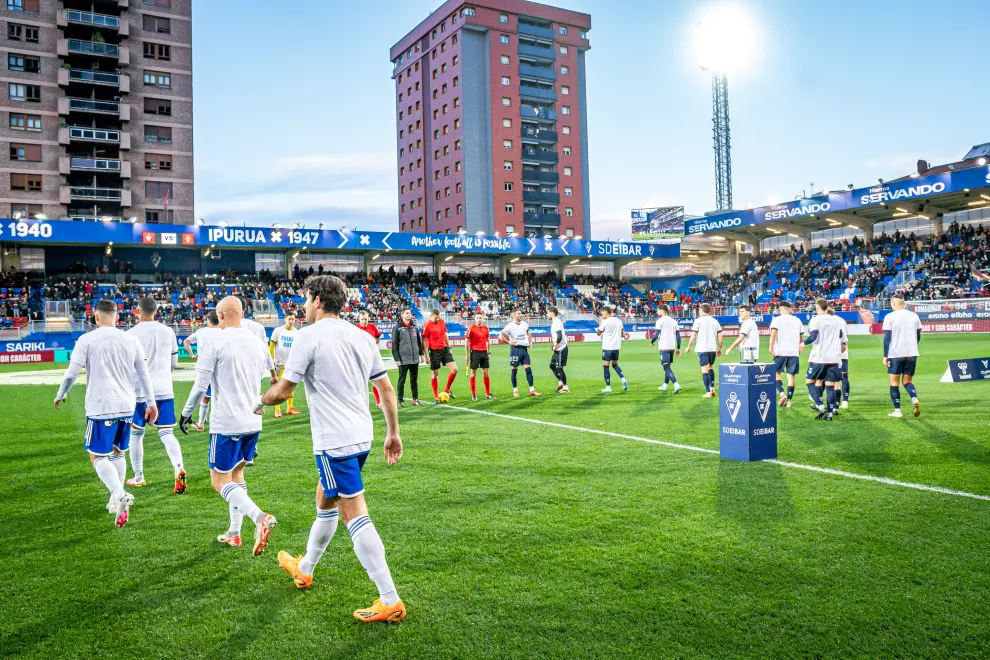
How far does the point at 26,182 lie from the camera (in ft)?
166

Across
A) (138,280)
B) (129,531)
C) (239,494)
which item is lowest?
(129,531)

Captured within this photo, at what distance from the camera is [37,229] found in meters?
39.5

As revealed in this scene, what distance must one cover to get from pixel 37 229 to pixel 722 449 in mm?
42282

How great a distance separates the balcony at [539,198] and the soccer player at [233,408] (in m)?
69.5

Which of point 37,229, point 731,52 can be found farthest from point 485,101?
point 37,229

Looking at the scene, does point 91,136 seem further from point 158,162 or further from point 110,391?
point 110,391

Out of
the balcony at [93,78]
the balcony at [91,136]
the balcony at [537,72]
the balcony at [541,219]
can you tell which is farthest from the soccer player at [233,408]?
the balcony at [537,72]

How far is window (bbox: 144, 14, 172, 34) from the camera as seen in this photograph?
54.7m

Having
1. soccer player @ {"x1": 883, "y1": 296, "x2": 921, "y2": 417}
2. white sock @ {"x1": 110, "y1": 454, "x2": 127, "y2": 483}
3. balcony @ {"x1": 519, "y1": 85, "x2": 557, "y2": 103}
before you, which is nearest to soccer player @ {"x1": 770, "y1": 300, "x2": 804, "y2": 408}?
soccer player @ {"x1": 883, "y1": 296, "x2": 921, "y2": 417}

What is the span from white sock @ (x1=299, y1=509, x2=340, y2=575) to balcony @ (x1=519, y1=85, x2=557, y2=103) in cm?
7488

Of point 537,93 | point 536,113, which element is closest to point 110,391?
point 536,113

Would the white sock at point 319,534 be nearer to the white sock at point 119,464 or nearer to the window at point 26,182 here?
the white sock at point 119,464

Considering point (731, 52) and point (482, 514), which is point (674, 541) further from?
point (731, 52)

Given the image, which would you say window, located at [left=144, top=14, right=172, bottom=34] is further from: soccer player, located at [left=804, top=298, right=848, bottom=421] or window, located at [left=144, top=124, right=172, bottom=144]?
soccer player, located at [left=804, top=298, right=848, bottom=421]
